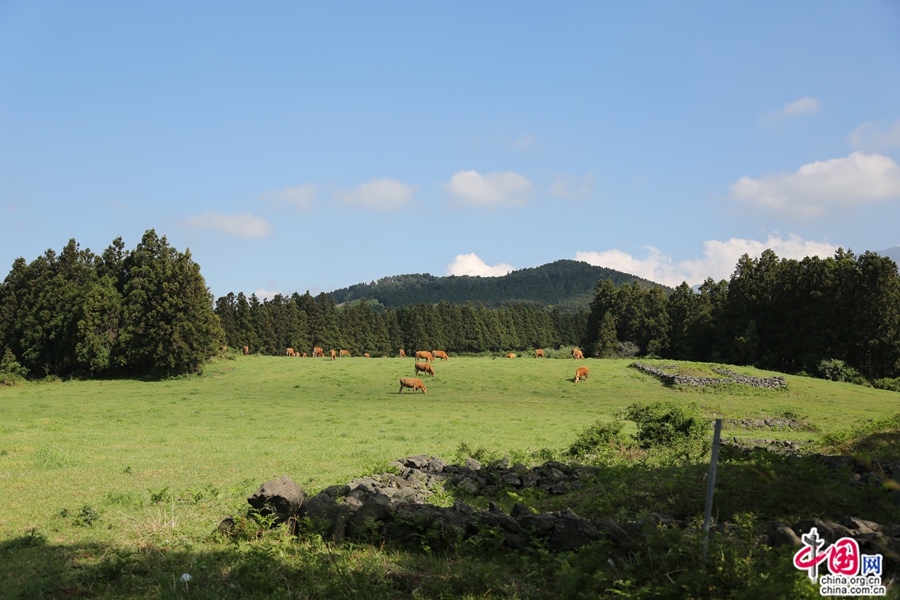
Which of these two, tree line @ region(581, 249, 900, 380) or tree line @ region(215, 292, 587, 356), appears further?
tree line @ region(215, 292, 587, 356)

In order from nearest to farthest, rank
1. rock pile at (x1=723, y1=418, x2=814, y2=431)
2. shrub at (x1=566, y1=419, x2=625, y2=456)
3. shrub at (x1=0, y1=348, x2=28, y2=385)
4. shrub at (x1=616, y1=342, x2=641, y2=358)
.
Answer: shrub at (x1=566, y1=419, x2=625, y2=456), rock pile at (x1=723, y1=418, x2=814, y2=431), shrub at (x1=0, y1=348, x2=28, y2=385), shrub at (x1=616, y1=342, x2=641, y2=358)

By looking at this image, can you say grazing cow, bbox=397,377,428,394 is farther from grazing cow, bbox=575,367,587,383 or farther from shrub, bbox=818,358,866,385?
shrub, bbox=818,358,866,385

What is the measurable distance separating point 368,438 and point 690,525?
12505 millimetres

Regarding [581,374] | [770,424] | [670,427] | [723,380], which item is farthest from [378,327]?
[670,427]

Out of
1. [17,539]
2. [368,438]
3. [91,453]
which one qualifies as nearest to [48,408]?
[91,453]

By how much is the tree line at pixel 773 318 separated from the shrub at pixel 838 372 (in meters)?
3.26

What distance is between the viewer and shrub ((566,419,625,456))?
1413cm

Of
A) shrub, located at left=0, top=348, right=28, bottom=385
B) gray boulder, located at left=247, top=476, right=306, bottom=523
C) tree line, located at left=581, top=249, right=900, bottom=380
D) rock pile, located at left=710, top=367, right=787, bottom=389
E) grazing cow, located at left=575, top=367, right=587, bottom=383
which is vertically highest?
tree line, located at left=581, top=249, right=900, bottom=380

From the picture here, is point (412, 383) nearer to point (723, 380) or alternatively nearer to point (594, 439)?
point (723, 380)

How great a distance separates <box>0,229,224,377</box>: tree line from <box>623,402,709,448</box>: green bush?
3273 cm

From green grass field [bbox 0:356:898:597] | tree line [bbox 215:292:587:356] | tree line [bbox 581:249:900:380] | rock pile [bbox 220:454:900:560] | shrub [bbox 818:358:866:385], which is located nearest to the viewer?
rock pile [bbox 220:454:900:560]

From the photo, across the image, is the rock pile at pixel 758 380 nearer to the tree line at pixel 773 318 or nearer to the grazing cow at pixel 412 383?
the tree line at pixel 773 318

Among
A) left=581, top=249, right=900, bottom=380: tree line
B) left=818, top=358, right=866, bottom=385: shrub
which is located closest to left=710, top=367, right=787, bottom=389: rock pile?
left=818, top=358, right=866, bottom=385: shrub

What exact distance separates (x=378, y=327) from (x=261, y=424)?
5958 centimetres
